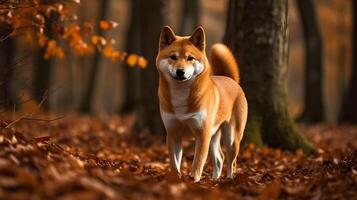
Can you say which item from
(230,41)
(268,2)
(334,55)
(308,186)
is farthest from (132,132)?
(334,55)

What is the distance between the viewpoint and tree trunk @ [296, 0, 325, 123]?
15.9 meters

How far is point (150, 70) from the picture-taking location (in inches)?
426

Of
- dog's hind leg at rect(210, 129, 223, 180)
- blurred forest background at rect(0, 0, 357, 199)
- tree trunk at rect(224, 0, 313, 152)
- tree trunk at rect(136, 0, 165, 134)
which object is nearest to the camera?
blurred forest background at rect(0, 0, 357, 199)

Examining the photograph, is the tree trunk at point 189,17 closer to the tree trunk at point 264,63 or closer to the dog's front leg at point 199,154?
the tree trunk at point 264,63

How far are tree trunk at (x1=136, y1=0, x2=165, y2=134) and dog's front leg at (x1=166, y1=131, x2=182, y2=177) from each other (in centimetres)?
475

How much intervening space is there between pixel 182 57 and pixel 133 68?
43.4 ft

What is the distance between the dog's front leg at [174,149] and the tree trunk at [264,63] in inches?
95.5

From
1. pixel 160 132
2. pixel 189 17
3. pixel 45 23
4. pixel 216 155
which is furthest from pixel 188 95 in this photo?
pixel 189 17

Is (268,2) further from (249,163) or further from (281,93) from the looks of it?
(249,163)

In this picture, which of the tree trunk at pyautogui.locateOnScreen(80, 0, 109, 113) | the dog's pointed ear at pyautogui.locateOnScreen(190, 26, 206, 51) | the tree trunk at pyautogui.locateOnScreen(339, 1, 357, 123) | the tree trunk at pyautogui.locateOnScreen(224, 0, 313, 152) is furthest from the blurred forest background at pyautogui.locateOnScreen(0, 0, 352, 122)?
the tree trunk at pyautogui.locateOnScreen(224, 0, 313, 152)

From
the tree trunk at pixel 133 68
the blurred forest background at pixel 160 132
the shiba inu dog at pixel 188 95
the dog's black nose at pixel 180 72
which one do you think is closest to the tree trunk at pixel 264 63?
the blurred forest background at pixel 160 132

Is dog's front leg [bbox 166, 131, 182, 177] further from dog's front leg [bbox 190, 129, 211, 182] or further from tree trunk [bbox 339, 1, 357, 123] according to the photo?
tree trunk [bbox 339, 1, 357, 123]

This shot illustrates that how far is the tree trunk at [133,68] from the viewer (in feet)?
60.0

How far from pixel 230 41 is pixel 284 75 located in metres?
0.94
